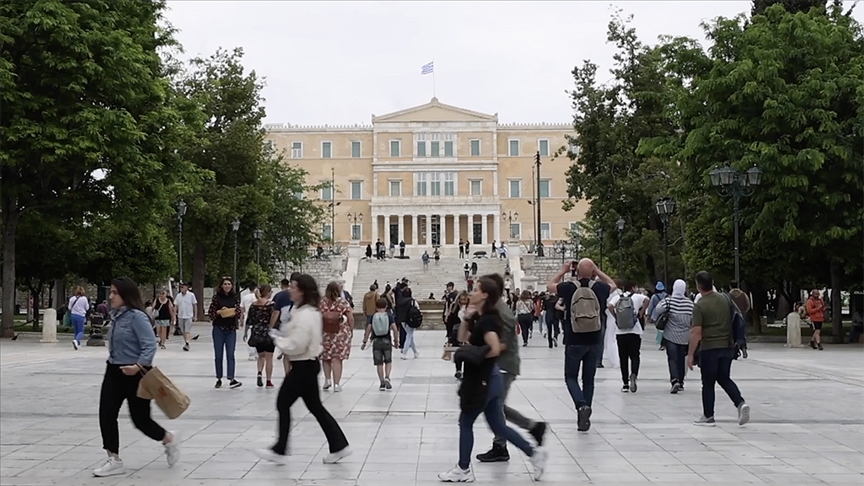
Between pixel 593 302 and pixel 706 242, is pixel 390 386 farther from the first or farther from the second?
pixel 706 242

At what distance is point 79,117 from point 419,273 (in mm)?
41495

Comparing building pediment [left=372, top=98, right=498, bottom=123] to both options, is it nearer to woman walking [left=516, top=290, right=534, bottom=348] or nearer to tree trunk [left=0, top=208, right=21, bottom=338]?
tree trunk [left=0, top=208, right=21, bottom=338]

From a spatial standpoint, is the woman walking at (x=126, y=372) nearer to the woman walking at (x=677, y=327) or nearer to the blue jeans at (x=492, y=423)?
the blue jeans at (x=492, y=423)

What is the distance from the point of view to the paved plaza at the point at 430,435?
8617mm

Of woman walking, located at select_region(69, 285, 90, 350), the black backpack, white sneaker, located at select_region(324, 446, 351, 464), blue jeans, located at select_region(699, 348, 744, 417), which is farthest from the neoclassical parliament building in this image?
white sneaker, located at select_region(324, 446, 351, 464)

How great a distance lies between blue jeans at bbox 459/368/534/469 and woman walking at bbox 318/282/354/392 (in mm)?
5706

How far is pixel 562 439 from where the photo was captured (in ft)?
34.9

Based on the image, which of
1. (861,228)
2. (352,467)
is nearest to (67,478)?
(352,467)

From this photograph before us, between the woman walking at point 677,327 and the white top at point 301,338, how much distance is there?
747 cm

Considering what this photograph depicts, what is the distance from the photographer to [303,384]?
9.12 m

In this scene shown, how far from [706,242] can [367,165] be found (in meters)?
76.4

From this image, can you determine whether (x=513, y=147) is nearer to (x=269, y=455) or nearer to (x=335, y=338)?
(x=335, y=338)

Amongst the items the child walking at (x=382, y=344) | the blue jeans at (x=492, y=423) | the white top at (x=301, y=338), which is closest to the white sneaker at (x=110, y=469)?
the white top at (x=301, y=338)

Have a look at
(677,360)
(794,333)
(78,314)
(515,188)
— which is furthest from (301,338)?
(515,188)
